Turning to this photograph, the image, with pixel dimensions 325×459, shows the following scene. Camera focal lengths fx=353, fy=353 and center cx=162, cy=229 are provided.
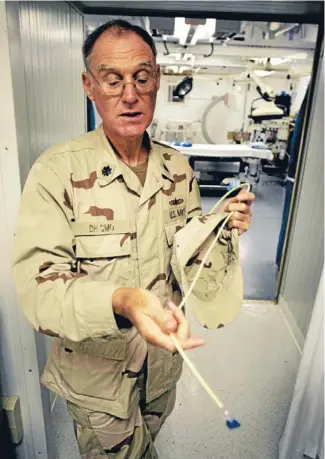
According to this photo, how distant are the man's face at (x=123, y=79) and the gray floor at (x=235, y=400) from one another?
5.37ft

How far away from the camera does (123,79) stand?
41.8 inches

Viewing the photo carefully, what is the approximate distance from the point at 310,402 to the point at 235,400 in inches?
25.7

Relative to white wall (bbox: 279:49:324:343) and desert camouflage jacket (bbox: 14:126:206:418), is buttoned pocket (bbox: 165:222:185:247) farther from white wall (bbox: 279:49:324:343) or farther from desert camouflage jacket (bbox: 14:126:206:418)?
white wall (bbox: 279:49:324:343)

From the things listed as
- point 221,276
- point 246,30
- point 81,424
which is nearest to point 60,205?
point 221,276

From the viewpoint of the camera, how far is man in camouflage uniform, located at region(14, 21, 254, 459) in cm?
92

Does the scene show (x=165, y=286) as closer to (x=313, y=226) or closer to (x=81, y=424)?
(x=81, y=424)

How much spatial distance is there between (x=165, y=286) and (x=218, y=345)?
1618mm

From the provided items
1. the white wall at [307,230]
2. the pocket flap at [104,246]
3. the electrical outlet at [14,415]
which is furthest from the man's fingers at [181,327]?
the white wall at [307,230]

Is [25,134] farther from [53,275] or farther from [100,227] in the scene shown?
[53,275]

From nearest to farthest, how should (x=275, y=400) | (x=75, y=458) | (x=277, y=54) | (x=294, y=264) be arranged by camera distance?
(x=75, y=458) → (x=275, y=400) → (x=294, y=264) → (x=277, y=54)

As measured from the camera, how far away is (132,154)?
1217mm

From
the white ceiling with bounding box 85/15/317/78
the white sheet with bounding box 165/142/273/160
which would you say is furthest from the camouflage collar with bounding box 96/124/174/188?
the white sheet with bounding box 165/142/273/160

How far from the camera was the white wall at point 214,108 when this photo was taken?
880 centimetres

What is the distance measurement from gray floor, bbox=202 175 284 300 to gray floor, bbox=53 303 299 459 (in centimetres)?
61
